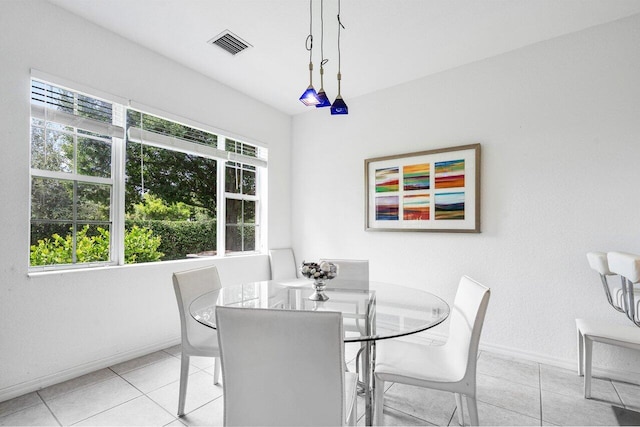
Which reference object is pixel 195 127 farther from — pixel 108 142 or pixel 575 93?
pixel 575 93

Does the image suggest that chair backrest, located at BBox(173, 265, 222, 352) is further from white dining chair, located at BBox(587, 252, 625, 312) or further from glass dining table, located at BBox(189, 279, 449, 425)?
white dining chair, located at BBox(587, 252, 625, 312)

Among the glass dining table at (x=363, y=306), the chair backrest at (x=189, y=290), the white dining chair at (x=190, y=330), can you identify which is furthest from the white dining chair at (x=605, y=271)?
the chair backrest at (x=189, y=290)

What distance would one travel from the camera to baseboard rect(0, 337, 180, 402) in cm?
203

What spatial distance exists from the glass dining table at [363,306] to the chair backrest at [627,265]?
0.91m

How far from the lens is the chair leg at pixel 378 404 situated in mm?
1487

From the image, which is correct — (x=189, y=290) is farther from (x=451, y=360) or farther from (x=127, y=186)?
(x=451, y=360)

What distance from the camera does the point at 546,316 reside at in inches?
102

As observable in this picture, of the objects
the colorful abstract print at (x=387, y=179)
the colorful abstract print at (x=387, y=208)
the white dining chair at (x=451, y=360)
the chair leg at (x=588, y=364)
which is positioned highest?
the colorful abstract print at (x=387, y=179)

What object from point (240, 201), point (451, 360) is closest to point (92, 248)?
point (240, 201)

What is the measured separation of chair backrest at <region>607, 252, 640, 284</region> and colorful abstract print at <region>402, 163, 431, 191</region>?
64.8 inches

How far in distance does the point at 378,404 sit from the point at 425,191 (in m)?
2.22

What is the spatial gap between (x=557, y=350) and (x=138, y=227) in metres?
3.94

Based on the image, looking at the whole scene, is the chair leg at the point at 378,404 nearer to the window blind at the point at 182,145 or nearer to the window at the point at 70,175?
the window at the point at 70,175

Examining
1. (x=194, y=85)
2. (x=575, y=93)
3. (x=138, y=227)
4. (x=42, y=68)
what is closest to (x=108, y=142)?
(x=42, y=68)
